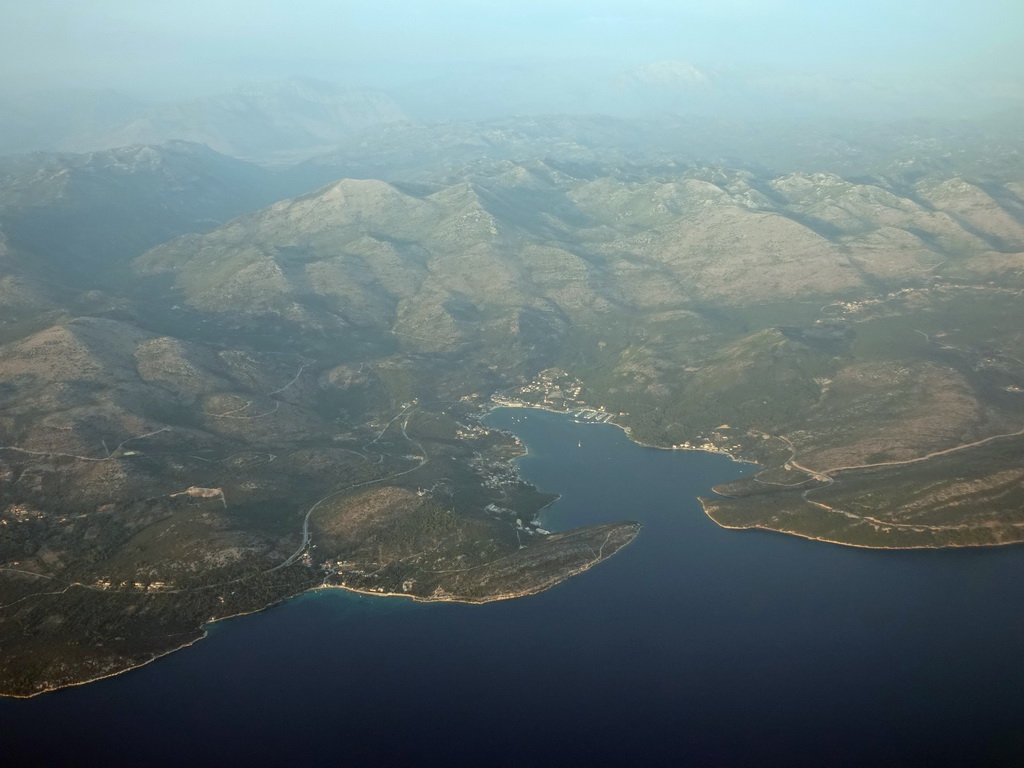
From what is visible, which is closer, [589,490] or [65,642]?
[65,642]

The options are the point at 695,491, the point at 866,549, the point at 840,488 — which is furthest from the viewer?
the point at 695,491

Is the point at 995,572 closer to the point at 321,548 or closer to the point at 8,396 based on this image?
the point at 321,548

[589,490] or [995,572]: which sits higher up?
[995,572]

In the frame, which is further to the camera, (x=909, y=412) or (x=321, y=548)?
(x=909, y=412)

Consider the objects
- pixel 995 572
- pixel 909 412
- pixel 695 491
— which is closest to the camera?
pixel 995 572

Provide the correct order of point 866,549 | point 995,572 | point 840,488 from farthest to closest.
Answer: point 840,488 → point 866,549 → point 995,572

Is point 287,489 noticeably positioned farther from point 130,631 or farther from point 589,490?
point 589,490

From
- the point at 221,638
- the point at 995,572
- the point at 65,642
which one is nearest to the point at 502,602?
the point at 221,638

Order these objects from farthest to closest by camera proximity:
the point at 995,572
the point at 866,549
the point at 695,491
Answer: the point at 695,491 → the point at 866,549 → the point at 995,572

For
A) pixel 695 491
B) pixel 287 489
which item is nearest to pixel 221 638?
pixel 287 489
